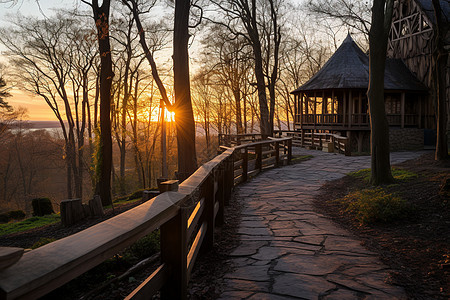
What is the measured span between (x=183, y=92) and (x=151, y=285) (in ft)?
30.5

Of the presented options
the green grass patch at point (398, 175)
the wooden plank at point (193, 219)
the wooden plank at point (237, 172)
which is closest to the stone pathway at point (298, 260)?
the wooden plank at point (193, 219)

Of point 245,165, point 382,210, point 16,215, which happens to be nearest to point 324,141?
point 245,165

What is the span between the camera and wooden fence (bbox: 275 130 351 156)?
1853 cm

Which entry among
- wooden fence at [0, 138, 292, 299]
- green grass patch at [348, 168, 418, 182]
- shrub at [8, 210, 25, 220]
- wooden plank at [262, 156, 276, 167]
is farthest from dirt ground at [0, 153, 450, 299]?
shrub at [8, 210, 25, 220]

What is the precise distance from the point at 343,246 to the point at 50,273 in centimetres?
424

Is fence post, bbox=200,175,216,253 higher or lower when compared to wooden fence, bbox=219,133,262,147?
lower

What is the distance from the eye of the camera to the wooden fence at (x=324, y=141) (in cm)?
1853

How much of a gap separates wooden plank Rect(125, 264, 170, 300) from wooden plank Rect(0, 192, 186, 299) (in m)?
0.41

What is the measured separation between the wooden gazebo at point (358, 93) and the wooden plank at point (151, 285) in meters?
21.9

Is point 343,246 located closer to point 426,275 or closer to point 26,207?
point 426,275

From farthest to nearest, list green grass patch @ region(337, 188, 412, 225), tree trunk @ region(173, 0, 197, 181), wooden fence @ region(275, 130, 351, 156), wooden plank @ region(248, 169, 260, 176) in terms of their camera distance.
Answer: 1. wooden fence @ region(275, 130, 351, 156)
2. wooden plank @ region(248, 169, 260, 176)
3. tree trunk @ region(173, 0, 197, 181)
4. green grass patch @ region(337, 188, 412, 225)

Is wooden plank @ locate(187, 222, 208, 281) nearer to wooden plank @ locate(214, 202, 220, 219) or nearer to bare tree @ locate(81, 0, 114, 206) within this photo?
wooden plank @ locate(214, 202, 220, 219)

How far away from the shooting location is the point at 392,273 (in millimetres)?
3818

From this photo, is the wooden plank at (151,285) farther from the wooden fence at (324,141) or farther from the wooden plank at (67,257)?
the wooden fence at (324,141)
